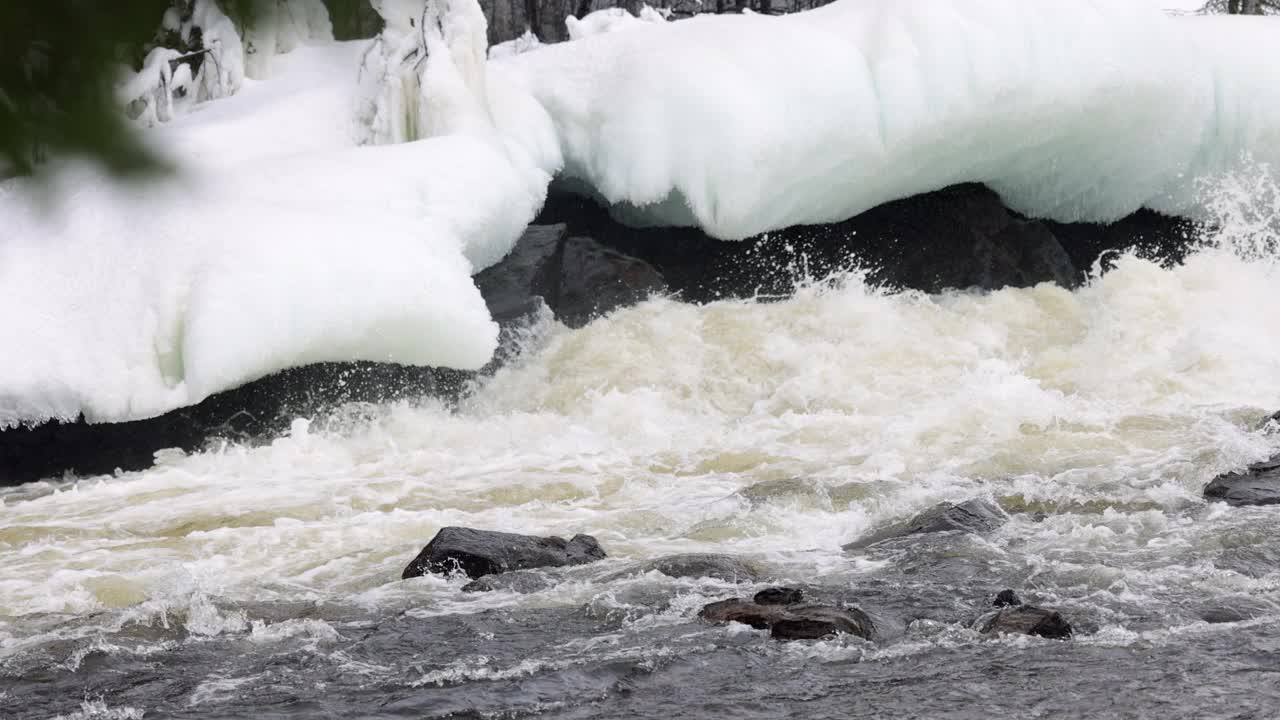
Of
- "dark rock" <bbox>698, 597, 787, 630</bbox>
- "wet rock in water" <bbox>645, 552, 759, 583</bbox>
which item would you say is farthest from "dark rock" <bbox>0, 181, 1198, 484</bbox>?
"dark rock" <bbox>698, 597, 787, 630</bbox>

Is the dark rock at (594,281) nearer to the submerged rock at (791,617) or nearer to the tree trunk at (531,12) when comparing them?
the tree trunk at (531,12)

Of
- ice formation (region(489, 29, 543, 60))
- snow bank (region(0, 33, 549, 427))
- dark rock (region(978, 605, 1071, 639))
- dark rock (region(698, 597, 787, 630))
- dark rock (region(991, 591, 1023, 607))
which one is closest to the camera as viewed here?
dark rock (region(978, 605, 1071, 639))

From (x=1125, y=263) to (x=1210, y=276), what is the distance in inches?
29.2

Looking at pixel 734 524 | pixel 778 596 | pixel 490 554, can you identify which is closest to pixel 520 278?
pixel 734 524

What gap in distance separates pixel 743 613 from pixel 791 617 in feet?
0.68

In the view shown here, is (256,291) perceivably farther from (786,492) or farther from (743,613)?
(743,613)

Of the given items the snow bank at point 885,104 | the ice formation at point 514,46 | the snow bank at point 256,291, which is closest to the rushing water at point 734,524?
the snow bank at point 256,291

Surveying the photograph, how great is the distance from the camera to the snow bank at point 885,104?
1116 cm

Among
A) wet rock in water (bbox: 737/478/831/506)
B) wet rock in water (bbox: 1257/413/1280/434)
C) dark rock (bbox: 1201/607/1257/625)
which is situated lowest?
dark rock (bbox: 1201/607/1257/625)

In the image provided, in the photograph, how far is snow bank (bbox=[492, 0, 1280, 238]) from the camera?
11.2 m

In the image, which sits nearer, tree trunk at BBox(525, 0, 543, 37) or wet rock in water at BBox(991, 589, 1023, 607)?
wet rock in water at BBox(991, 589, 1023, 607)

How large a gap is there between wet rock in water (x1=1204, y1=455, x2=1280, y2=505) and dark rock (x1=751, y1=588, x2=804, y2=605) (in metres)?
2.68

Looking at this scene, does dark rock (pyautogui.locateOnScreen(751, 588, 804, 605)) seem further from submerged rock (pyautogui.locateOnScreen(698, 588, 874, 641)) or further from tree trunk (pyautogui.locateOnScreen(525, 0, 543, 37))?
tree trunk (pyautogui.locateOnScreen(525, 0, 543, 37))

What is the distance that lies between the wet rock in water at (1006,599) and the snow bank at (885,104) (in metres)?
5.99
